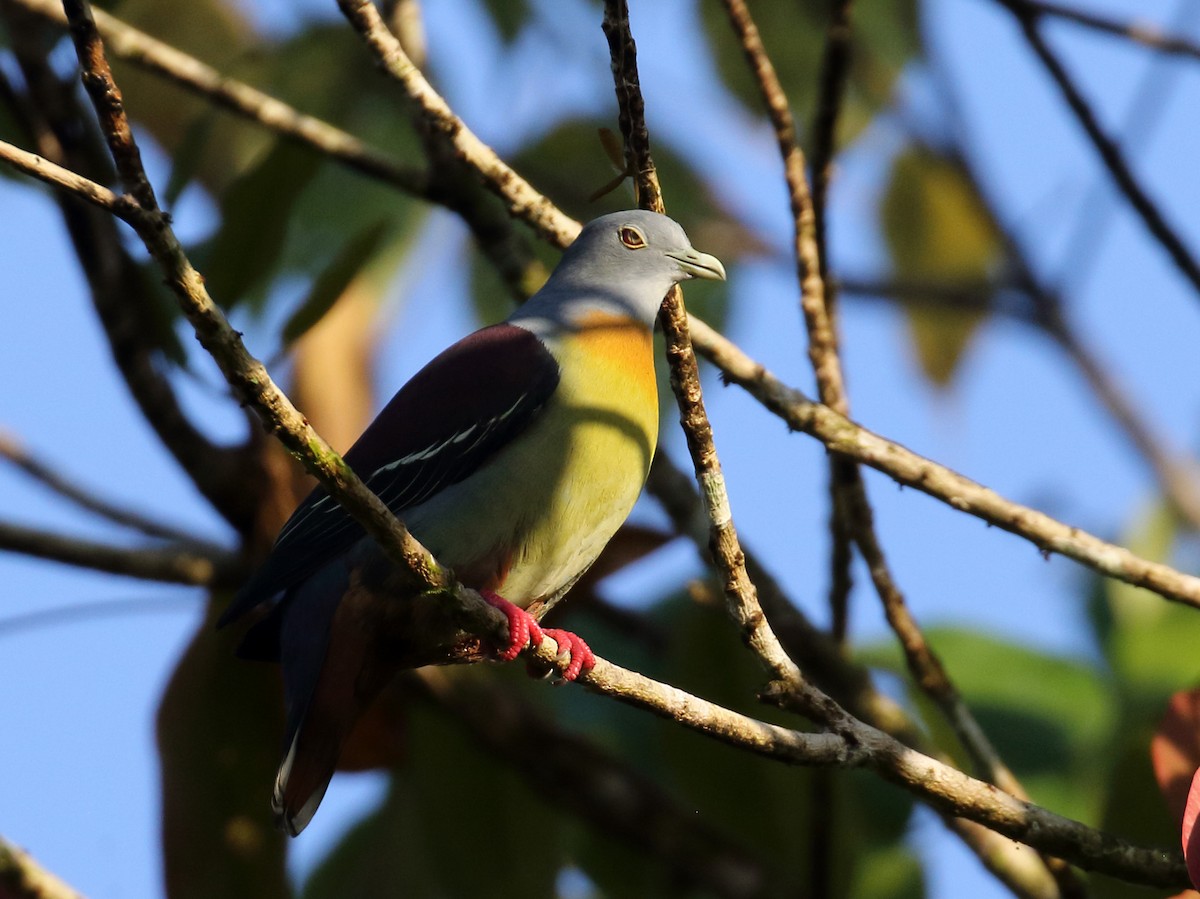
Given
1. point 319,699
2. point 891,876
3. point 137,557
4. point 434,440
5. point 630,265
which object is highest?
point 630,265

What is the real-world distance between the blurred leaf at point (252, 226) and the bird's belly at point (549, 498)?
4.31 feet

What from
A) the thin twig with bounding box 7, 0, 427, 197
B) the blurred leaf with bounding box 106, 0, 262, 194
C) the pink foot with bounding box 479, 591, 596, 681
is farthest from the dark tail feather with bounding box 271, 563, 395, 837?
the blurred leaf with bounding box 106, 0, 262, 194

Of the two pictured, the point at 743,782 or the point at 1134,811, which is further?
the point at 743,782

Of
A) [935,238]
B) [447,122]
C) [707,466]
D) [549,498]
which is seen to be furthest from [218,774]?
[935,238]

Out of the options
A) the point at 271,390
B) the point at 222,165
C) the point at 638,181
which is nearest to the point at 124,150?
the point at 271,390

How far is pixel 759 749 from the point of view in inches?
120

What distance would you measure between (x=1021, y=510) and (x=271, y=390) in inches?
77.9

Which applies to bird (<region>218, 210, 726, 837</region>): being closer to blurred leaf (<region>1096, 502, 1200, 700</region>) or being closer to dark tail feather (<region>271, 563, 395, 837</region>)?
dark tail feather (<region>271, 563, 395, 837</region>)

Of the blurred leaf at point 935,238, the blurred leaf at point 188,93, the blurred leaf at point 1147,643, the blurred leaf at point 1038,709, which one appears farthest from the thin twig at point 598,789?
the blurred leaf at point 935,238

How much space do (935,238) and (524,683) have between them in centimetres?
378

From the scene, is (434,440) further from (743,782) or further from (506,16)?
(506,16)

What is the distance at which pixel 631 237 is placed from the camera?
169 inches

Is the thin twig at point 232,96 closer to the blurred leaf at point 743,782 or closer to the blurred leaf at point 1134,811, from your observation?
the blurred leaf at point 743,782

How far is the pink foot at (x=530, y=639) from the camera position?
330 cm
